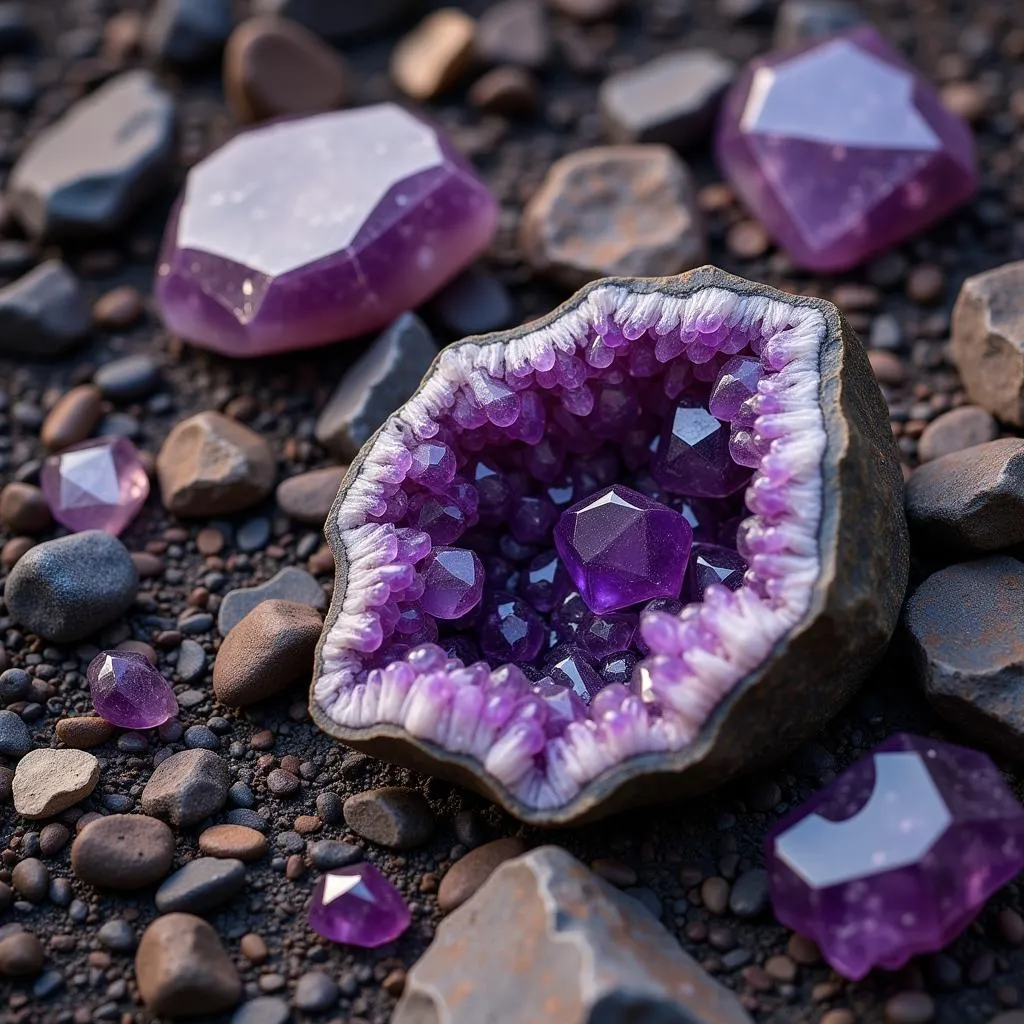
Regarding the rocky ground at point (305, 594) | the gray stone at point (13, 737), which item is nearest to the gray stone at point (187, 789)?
the rocky ground at point (305, 594)

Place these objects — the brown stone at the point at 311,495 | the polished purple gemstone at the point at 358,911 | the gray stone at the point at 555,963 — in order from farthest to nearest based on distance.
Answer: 1. the brown stone at the point at 311,495
2. the polished purple gemstone at the point at 358,911
3. the gray stone at the point at 555,963

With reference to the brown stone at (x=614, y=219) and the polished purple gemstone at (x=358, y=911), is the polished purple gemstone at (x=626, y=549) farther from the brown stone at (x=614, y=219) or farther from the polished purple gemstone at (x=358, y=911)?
the brown stone at (x=614, y=219)

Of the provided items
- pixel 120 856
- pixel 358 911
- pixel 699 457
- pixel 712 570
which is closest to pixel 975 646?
pixel 712 570

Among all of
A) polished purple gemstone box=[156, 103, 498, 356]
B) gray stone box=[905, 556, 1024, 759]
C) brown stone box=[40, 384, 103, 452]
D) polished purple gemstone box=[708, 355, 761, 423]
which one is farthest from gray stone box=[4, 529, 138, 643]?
gray stone box=[905, 556, 1024, 759]

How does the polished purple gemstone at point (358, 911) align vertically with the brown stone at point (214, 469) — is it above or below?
below

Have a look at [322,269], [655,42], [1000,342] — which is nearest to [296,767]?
[322,269]

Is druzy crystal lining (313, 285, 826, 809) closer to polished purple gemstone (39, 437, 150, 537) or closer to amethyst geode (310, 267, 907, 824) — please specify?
amethyst geode (310, 267, 907, 824)

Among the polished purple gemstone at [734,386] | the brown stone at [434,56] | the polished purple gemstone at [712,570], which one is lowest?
the polished purple gemstone at [712,570]

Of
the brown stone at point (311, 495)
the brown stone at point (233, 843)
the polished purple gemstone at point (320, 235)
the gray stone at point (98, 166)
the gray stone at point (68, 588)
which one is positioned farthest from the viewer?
the gray stone at point (98, 166)
